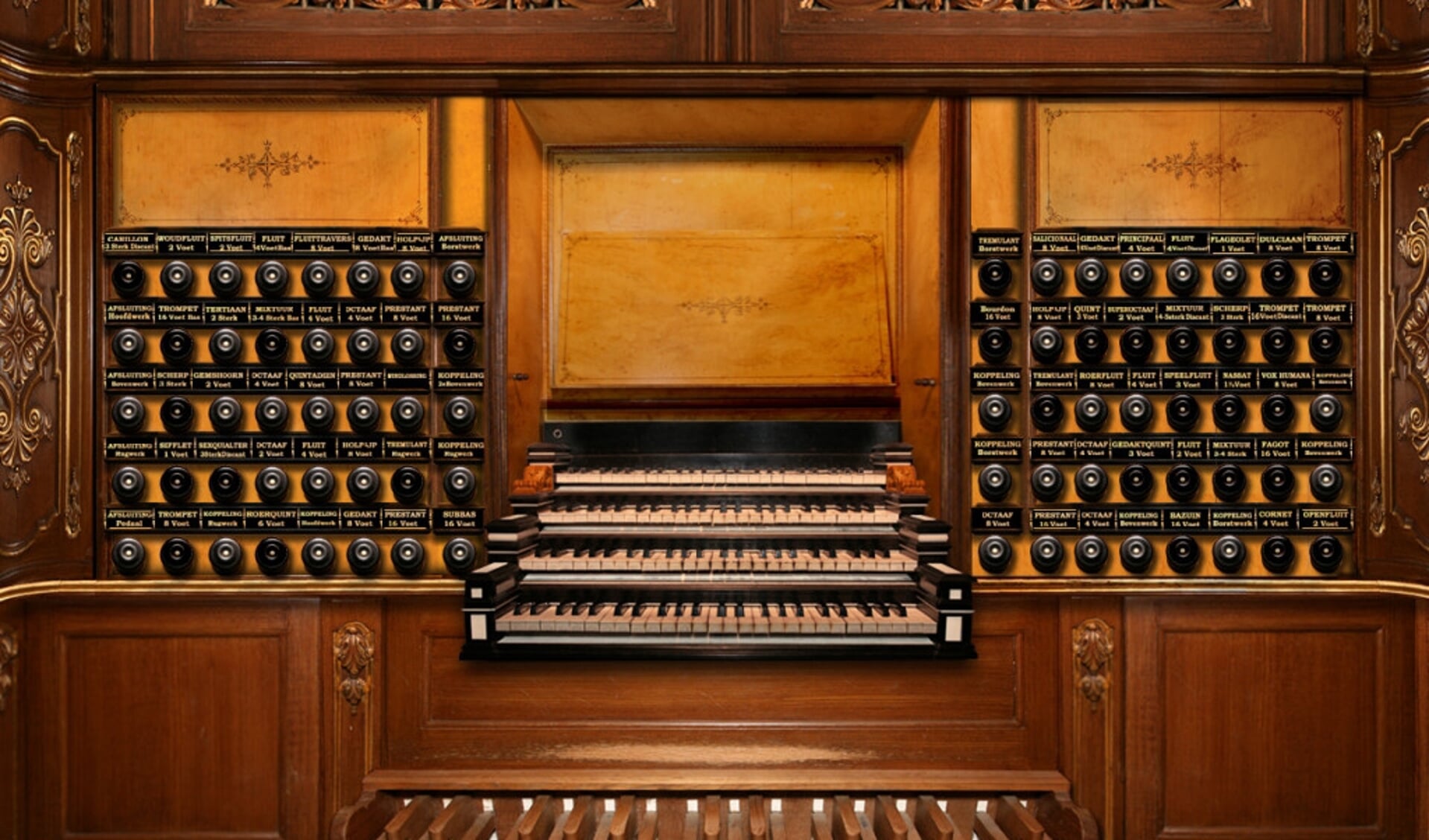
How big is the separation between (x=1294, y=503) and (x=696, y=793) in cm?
258

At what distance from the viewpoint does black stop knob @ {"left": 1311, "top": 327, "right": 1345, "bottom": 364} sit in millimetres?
3391

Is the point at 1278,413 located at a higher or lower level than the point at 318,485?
higher

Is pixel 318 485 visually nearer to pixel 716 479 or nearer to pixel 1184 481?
pixel 716 479

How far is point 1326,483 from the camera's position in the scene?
340cm

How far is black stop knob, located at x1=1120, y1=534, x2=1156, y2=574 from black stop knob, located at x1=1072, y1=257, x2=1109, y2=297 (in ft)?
3.19

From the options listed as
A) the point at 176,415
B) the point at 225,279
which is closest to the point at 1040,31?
the point at 225,279

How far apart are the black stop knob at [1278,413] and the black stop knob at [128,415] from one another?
4383 mm

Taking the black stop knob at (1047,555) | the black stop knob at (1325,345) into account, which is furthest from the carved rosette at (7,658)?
the black stop knob at (1325,345)

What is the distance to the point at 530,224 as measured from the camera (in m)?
3.81

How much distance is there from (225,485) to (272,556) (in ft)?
1.11

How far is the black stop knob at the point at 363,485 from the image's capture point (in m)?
3.44

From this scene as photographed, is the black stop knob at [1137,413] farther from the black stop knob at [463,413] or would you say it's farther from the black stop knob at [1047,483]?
the black stop knob at [463,413]

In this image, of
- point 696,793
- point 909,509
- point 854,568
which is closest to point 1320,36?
point 909,509

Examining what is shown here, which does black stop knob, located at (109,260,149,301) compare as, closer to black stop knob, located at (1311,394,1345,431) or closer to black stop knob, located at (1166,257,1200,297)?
black stop knob, located at (1166,257,1200,297)
